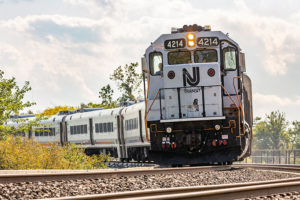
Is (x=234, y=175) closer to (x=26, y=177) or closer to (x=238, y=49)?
(x=238, y=49)

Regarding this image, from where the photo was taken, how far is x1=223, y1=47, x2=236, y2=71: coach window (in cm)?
1544

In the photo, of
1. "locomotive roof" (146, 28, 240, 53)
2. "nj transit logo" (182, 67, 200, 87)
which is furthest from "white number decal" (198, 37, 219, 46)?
"nj transit logo" (182, 67, 200, 87)

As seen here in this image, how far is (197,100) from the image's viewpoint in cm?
1515

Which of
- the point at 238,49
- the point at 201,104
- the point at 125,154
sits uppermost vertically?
the point at 238,49

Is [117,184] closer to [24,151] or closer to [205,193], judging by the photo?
[205,193]

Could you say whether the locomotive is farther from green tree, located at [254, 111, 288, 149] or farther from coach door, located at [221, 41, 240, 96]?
green tree, located at [254, 111, 288, 149]

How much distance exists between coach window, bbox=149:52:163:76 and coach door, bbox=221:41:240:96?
189 cm

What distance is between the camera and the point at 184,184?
1066cm

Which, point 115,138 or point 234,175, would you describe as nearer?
point 234,175

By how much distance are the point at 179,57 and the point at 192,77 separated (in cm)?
74

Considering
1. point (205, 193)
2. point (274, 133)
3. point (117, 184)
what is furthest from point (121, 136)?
point (274, 133)

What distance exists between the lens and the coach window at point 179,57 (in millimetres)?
15305

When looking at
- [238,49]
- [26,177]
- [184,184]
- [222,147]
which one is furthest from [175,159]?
[26,177]

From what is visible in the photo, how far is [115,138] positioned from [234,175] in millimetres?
15606
